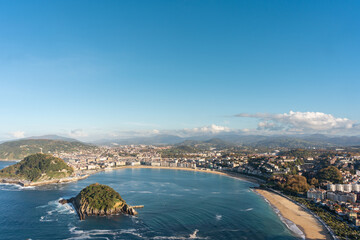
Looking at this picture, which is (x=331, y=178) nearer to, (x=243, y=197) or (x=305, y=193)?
(x=305, y=193)

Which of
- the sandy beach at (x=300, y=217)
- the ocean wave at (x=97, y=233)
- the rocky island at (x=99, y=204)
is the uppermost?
the rocky island at (x=99, y=204)

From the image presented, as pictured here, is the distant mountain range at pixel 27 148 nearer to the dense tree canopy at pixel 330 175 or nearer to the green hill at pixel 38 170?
the green hill at pixel 38 170

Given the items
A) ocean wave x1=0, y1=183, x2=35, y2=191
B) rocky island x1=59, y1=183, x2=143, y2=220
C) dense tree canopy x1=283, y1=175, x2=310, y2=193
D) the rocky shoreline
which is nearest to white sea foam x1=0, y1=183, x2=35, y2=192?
ocean wave x1=0, y1=183, x2=35, y2=191

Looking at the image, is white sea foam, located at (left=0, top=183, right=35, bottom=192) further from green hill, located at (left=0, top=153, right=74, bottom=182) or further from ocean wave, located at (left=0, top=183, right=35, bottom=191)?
green hill, located at (left=0, top=153, right=74, bottom=182)

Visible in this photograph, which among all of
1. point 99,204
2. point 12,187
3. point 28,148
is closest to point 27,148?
point 28,148

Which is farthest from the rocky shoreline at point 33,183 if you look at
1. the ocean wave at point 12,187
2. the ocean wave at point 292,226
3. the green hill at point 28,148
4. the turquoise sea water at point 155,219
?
the green hill at point 28,148

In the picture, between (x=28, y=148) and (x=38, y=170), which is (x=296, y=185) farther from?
(x=28, y=148)
